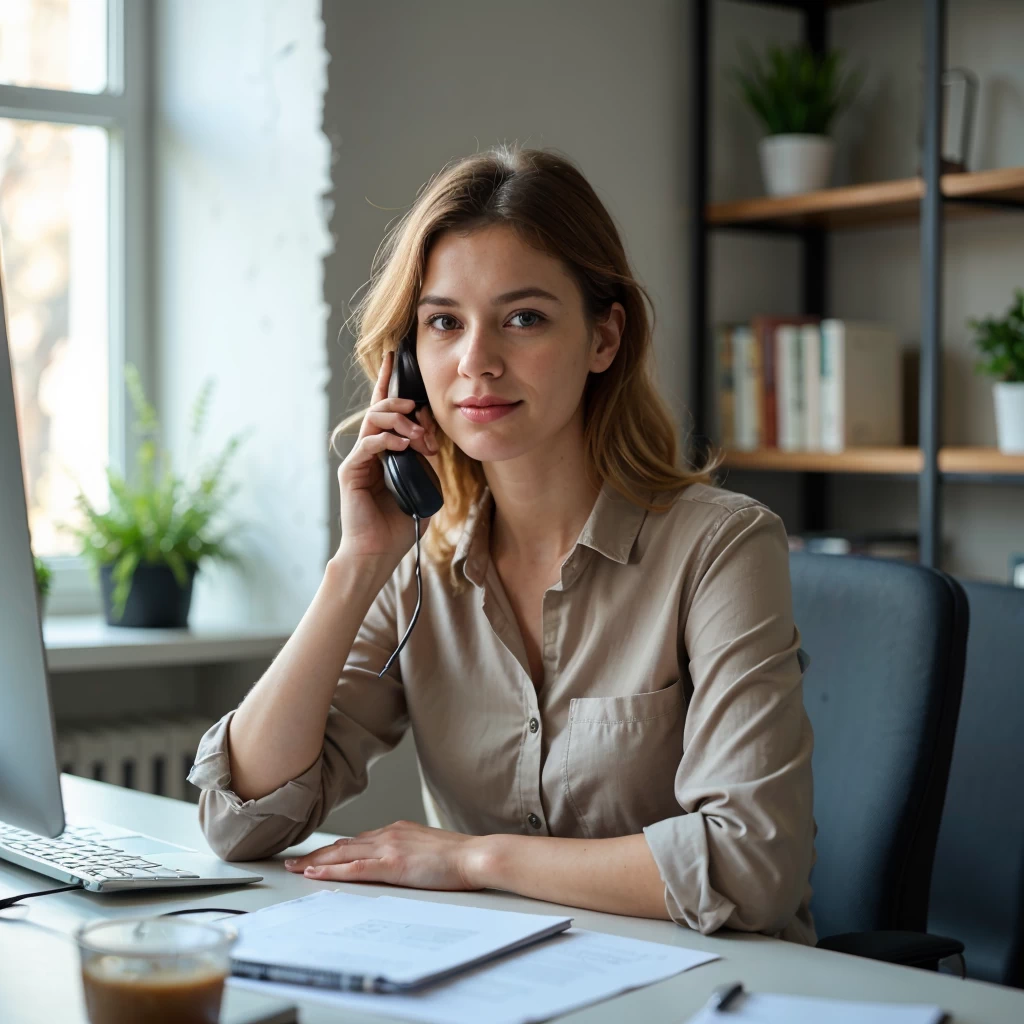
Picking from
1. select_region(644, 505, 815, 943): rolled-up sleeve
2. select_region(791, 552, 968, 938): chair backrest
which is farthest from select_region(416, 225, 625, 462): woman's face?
select_region(791, 552, 968, 938): chair backrest

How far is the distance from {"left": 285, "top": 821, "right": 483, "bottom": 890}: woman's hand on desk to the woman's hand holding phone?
343 mm

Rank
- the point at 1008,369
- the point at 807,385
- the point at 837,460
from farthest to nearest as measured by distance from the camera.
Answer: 1. the point at 807,385
2. the point at 837,460
3. the point at 1008,369

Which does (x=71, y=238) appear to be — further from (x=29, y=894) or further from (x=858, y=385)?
(x=29, y=894)

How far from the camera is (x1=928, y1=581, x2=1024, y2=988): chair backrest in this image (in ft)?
5.06

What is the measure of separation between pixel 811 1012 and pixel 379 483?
Result: 0.85 metres

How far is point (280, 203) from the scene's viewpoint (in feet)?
8.54

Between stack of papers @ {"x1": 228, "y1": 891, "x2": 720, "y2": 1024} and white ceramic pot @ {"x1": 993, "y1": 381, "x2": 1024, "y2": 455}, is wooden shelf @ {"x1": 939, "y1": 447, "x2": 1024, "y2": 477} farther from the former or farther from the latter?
stack of papers @ {"x1": 228, "y1": 891, "x2": 720, "y2": 1024}

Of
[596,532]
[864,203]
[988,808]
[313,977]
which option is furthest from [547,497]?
[864,203]

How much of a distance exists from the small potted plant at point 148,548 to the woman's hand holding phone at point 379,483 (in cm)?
107

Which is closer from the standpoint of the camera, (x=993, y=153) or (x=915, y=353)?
(x=993, y=153)

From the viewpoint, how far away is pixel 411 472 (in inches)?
60.6

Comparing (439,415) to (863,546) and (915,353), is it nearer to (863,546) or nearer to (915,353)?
(863,546)

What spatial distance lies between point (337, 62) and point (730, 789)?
173 centimetres

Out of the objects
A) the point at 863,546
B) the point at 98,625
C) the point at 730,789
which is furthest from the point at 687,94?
the point at 730,789
